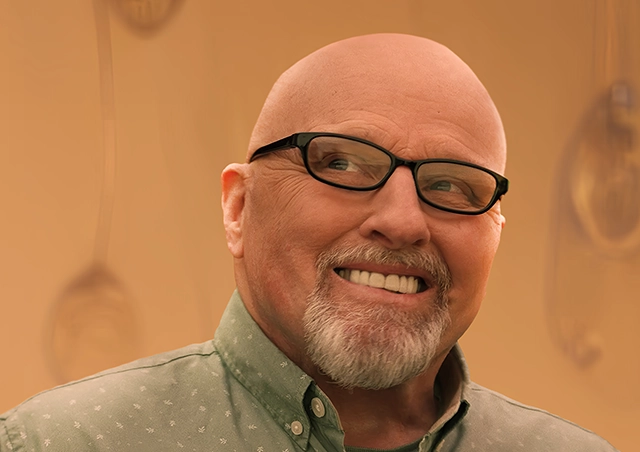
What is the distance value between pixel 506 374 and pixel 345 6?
1.02 metres

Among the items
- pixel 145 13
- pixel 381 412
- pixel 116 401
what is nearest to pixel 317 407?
pixel 381 412

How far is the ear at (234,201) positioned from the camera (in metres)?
1.32

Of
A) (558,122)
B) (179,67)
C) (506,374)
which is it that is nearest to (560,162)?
(558,122)

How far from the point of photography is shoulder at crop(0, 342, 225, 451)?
1.11 m

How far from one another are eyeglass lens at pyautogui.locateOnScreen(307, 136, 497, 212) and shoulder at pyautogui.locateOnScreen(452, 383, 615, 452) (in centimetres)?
33

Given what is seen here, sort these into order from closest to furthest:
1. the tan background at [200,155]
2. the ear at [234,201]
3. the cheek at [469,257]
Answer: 1. the cheek at [469,257]
2. the ear at [234,201]
3. the tan background at [200,155]

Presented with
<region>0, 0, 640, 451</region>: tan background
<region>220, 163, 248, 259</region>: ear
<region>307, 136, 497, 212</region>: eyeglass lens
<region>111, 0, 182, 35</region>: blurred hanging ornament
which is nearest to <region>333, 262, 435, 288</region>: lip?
<region>307, 136, 497, 212</region>: eyeglass lens

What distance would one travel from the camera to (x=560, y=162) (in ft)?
7.16

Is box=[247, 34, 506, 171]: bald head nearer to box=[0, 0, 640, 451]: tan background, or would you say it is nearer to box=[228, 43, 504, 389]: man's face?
box=[228, 43, 504, 389]: man's face

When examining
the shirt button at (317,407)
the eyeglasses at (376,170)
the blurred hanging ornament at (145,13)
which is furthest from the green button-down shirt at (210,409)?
the blurred hanging ornament at (145,13)

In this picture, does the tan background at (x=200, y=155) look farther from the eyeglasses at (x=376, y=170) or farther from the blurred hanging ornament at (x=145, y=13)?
the eyeglasses at (x=376, y=170)

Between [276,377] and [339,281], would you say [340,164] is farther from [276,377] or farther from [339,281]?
[276,377]

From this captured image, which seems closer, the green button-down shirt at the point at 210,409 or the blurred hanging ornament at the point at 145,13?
the green button-down shirt at the point at 210,409

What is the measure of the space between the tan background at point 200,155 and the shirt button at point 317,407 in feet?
2.66
